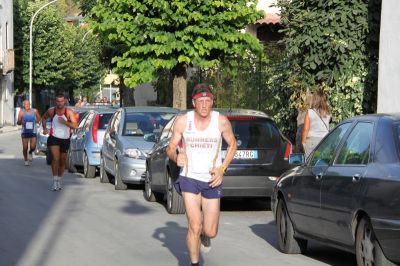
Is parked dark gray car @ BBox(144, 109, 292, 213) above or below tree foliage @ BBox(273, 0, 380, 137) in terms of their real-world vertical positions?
below

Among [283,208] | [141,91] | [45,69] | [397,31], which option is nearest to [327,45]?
[397,31]

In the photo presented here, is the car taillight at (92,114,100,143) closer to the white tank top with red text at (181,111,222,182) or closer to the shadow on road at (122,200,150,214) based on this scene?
the shadow on road at (122,200,150,214)

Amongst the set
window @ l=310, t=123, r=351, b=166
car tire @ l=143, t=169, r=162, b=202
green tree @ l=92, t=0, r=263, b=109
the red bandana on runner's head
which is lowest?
car tire @ l=143, t=169, r=162, b=202

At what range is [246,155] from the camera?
1409 cm

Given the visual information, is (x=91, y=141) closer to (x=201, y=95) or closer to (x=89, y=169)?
(x=89, y=169)

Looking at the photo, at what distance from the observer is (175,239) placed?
38.4 ft

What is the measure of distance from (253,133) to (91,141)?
8021 millimetres

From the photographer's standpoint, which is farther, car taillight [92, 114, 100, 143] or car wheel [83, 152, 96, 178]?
car taillight [92, 114, 100, 143]

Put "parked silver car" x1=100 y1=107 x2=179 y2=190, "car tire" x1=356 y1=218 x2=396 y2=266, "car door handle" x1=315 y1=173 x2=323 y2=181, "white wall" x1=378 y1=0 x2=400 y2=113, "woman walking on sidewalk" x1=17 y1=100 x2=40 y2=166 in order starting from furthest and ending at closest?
"woman walking on sidewalk" x1=17 y1=100 x2=40 y2=166 < "parked silver car" x1=100 y1=107 x2=179 y2=190 < "white wall" x1=378 y1=0 x2=400 y2=113 < "car door handle" x1=315 y1=173 x2=323 y2=181 < "car tire" x1=356 y1=218 x2=396 y2=266

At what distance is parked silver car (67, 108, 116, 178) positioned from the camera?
21.5 m

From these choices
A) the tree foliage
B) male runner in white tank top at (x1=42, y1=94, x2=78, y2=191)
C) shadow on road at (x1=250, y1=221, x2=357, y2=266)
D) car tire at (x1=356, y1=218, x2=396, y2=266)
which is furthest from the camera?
the tree foliage

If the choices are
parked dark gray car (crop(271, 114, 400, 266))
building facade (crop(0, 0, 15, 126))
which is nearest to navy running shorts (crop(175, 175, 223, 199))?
parked dark gray car (crop(271, 114, 400, 266))

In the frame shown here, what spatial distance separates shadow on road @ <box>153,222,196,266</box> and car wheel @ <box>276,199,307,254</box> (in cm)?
100

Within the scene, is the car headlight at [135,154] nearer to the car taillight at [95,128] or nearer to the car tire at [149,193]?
the car tire at [149,193]
